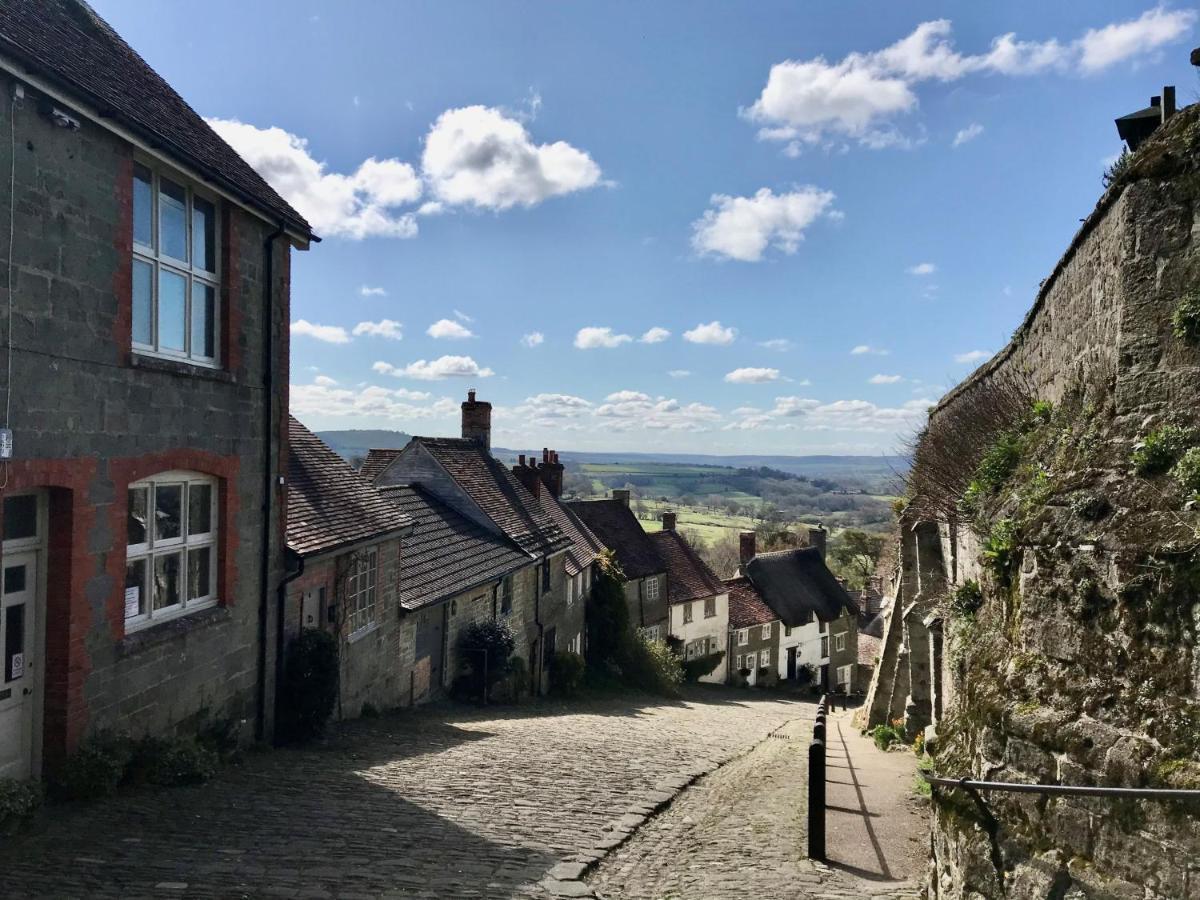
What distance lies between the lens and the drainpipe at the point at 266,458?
10492 mm

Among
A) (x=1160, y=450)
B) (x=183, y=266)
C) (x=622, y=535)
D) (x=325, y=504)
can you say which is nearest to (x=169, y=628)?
(x=183, y=266)

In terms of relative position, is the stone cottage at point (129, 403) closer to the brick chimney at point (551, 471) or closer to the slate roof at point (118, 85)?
the slate roof at point (118, 85)

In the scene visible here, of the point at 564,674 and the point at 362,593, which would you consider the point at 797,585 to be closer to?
the point at 564,674

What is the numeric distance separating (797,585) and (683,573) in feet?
30.3

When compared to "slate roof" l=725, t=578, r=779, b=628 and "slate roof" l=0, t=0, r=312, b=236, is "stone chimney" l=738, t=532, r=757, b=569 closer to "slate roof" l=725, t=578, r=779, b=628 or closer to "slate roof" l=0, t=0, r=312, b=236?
"slate roof" l=725, t=578, r=779, b=628

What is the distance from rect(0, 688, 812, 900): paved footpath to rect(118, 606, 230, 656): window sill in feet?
4.88

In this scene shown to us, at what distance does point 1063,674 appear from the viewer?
479 centimetres

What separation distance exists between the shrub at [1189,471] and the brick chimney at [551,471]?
25544mm

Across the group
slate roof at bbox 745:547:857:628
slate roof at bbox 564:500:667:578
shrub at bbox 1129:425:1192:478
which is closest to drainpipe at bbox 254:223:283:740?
shrub at bbox 1129:425:1192:478

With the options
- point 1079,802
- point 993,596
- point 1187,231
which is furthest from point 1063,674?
point 1187,231

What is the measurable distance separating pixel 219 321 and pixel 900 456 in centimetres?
1209

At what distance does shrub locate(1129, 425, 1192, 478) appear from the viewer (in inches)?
191

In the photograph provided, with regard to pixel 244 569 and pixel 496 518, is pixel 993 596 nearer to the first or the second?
pixel 244 569

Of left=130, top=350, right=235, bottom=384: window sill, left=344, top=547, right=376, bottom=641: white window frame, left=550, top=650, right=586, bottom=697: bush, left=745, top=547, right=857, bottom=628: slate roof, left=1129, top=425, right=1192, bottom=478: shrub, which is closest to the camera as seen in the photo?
left=1129, top=425, right=1192, bottom=478: shrub
